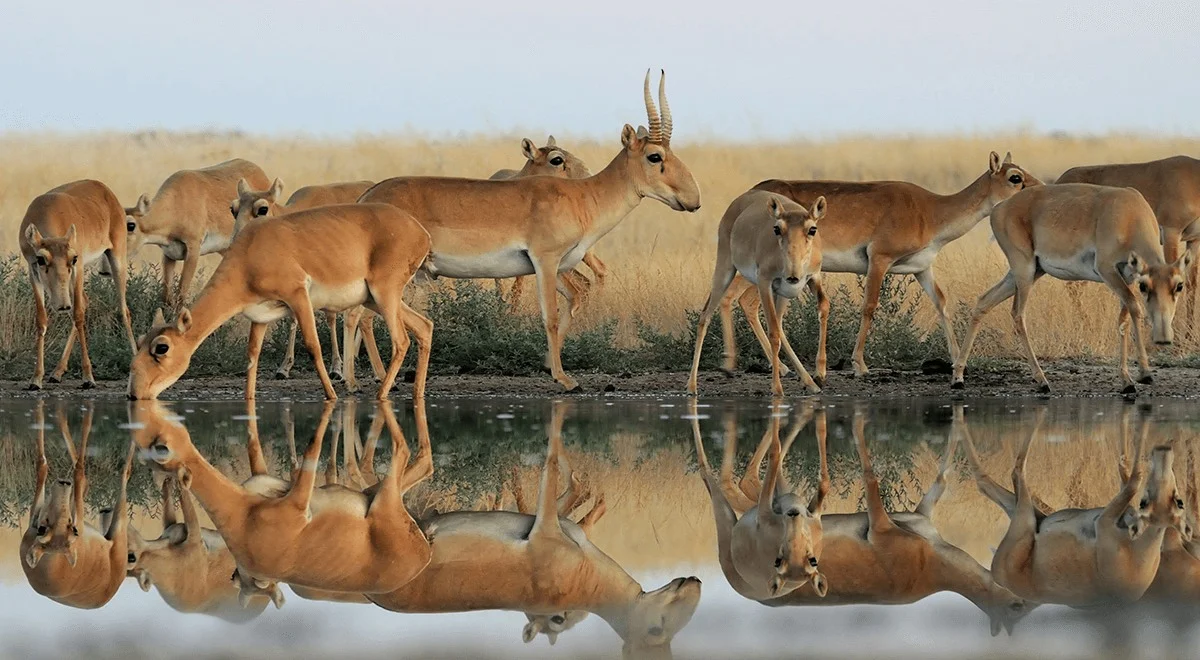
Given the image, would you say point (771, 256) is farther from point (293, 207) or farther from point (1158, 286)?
point (293, 207)

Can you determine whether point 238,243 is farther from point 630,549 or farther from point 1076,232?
point 1076,232

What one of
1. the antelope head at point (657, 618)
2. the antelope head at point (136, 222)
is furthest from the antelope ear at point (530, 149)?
the antelope head at point (657, 618)

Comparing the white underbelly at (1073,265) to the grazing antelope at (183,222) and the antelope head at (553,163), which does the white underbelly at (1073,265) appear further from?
the grazing antelope at (183,222)

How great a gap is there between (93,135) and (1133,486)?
69606 millimetres

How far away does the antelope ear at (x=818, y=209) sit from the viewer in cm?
1742

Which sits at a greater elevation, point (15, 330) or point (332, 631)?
point (332, 631)

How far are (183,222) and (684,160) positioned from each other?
3106cm

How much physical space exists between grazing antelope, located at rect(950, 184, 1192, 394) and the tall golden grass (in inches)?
134

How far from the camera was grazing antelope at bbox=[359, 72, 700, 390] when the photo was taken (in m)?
18.0

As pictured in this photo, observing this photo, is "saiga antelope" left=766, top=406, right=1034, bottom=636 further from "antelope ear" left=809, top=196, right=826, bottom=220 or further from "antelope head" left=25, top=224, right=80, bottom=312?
"antelope head" left=25, top=224, right=80, bottom=312

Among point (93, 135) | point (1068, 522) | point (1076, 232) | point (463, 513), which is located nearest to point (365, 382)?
point (1076, 232)

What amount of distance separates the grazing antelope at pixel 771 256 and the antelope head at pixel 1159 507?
614 cm

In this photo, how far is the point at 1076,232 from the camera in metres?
17.5

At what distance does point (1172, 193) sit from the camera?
2203 centimetres
